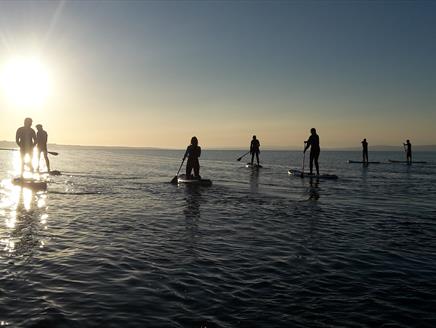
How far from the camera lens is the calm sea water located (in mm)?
5008

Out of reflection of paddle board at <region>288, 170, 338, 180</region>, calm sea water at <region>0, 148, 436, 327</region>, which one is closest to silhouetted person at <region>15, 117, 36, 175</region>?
calm sea water at <region>0, 148, 436, 327</region>

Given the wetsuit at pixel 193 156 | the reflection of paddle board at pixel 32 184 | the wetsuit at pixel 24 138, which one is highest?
the wetsuit at pixel 24 138

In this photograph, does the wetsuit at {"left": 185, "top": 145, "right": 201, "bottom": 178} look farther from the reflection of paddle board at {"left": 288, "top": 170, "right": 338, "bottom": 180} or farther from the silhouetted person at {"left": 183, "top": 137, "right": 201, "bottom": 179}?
the reflection of paddle board at {"left": 288, "top": 170, "right": 338, "bottom": 180}

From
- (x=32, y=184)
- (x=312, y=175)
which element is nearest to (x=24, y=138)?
(x=32, y=184)

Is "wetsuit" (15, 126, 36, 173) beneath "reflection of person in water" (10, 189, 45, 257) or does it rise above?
above

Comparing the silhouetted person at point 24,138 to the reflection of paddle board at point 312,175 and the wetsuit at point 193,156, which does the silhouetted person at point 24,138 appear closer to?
the wetsuit at point 193,156

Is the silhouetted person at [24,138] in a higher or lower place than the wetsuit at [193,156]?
higher

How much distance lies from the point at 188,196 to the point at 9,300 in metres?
12.2

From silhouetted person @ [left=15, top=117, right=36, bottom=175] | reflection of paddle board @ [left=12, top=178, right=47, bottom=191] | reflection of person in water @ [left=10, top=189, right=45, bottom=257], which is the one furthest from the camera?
silhouetted person @ [left=15, top=117, right=36, bottom=175]

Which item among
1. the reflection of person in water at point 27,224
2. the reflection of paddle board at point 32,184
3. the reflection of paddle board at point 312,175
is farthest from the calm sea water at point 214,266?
the reflection of paddle board at point 312,175

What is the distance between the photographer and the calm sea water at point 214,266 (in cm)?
501

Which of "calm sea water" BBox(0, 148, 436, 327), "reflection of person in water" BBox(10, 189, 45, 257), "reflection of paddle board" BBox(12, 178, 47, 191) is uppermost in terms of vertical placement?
"reflection of paddle board" BBox(12, 178, 47, 191)

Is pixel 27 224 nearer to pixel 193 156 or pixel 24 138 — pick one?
pixel 24 138

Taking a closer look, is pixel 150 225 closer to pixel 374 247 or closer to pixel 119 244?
pixel 119 244
